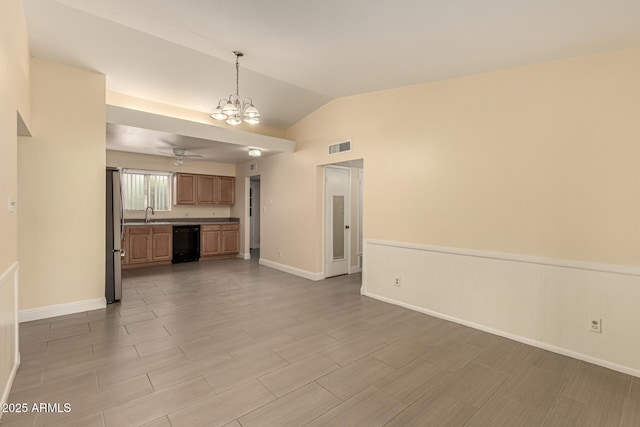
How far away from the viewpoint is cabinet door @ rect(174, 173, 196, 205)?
7250 millimetres

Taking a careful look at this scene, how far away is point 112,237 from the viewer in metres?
4.24

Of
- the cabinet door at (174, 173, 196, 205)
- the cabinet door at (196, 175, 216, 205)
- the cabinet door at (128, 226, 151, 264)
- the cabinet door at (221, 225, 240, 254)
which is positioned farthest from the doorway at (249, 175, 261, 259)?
the cabinet door at (128, 226, 151, 264)

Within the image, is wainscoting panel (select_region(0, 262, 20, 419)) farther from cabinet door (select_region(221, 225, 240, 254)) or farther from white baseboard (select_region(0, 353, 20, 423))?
Result: cabinet door (select_region(221, 225, 240, 254))

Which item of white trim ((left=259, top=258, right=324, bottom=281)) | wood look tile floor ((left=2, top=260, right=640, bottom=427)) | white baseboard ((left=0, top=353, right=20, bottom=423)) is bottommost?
wood look tile floor ((left=2, top=260, right=640, bottom=427))

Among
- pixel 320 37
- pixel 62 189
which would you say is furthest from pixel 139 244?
pixel 320 37

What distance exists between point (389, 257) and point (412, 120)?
193 centimetres

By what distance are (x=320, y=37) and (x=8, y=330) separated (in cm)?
351

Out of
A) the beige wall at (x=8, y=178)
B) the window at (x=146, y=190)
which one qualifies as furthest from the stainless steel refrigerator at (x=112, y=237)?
the window at (x=146, y=190)

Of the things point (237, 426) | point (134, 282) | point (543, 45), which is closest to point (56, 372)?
point (237, 426)

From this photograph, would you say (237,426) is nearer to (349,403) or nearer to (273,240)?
(349,403)

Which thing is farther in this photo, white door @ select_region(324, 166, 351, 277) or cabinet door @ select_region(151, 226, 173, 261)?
cabinet door @ select_region(151, 226, 173, 261)

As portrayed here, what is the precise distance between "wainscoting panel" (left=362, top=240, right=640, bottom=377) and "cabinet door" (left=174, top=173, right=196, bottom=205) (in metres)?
5.26

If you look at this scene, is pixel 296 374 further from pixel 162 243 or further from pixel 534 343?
pixel 162 243

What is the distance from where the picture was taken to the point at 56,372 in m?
2.47
